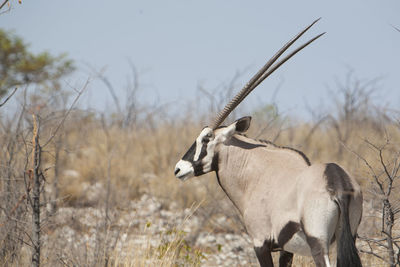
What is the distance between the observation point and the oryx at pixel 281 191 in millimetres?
3168

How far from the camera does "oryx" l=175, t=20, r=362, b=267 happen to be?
317 cm

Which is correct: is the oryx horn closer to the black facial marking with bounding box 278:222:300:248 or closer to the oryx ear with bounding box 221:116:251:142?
the oryx ear with bounding box 221:116:251:142

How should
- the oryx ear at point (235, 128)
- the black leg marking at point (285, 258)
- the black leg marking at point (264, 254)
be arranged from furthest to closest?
the oryx ear at point (235, 128), the black leg marking at point (285, 258), the black leg marking at point (264, 254)

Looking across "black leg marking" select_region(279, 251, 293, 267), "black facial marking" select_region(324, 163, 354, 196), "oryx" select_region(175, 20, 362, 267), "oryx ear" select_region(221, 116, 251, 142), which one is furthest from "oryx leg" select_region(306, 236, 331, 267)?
"oryx ear" select_region(221, 116, 251, 142)

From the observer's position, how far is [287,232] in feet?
11.1

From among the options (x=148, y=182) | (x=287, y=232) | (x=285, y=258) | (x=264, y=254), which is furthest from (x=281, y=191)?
(x=148, y=182)

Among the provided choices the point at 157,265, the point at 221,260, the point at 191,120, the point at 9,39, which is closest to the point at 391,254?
the point at 157,265

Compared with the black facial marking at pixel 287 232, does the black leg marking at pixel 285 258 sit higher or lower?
lower

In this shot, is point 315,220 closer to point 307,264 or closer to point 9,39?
point 307,264

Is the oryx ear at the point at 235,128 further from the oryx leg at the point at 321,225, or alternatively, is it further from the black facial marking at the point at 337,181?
the oryx leg at the point at 321,225

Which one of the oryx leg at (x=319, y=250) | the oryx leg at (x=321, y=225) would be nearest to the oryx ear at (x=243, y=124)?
the oryx leg at (x=321, y=225)

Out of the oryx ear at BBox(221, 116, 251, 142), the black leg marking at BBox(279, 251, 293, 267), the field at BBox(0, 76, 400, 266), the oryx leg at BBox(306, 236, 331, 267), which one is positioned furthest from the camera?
the field at BBox(0, 76, 400, 266)

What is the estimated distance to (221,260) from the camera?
7.77 metres

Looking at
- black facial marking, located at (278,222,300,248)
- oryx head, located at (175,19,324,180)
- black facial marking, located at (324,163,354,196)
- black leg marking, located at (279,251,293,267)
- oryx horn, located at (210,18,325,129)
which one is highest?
oryx horn, located at (210,18,325,129)
